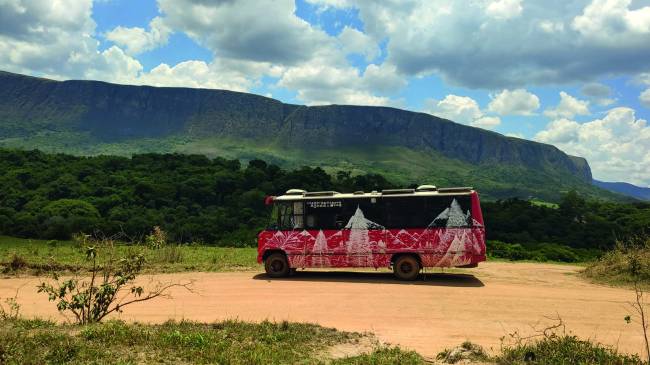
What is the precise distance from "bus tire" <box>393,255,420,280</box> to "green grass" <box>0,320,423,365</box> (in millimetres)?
8471

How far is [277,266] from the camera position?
18641 millimetres

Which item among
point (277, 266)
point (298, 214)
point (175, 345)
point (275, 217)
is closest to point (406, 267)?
point (298, 214)

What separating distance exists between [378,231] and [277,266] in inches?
168

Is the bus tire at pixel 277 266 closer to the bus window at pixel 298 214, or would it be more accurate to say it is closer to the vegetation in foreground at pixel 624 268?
the bus window at pixel 298 214

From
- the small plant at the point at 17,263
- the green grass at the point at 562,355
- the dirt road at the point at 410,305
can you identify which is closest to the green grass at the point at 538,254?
the dirt road at the point at 410,305

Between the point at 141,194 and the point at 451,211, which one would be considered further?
the point at 141,194

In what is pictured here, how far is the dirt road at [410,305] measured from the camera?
10.2 meters

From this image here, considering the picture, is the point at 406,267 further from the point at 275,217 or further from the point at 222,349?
the point at 222,349

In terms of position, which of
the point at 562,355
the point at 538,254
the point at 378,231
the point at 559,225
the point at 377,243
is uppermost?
the point at 378,231

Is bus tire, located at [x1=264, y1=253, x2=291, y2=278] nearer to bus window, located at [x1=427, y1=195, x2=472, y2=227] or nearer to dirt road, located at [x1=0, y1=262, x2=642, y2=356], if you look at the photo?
dirt road, located at [x1=0, y1=262, x2=642, y2=356]

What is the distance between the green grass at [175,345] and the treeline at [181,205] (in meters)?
33.8

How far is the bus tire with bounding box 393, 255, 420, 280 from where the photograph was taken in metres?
17.5

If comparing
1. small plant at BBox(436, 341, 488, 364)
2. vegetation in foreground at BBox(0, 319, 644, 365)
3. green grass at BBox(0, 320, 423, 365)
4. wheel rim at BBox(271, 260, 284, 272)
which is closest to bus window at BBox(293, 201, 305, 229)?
wheel rim at BBox(271, 260, 284, 272)

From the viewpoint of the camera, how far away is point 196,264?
2191 cm
